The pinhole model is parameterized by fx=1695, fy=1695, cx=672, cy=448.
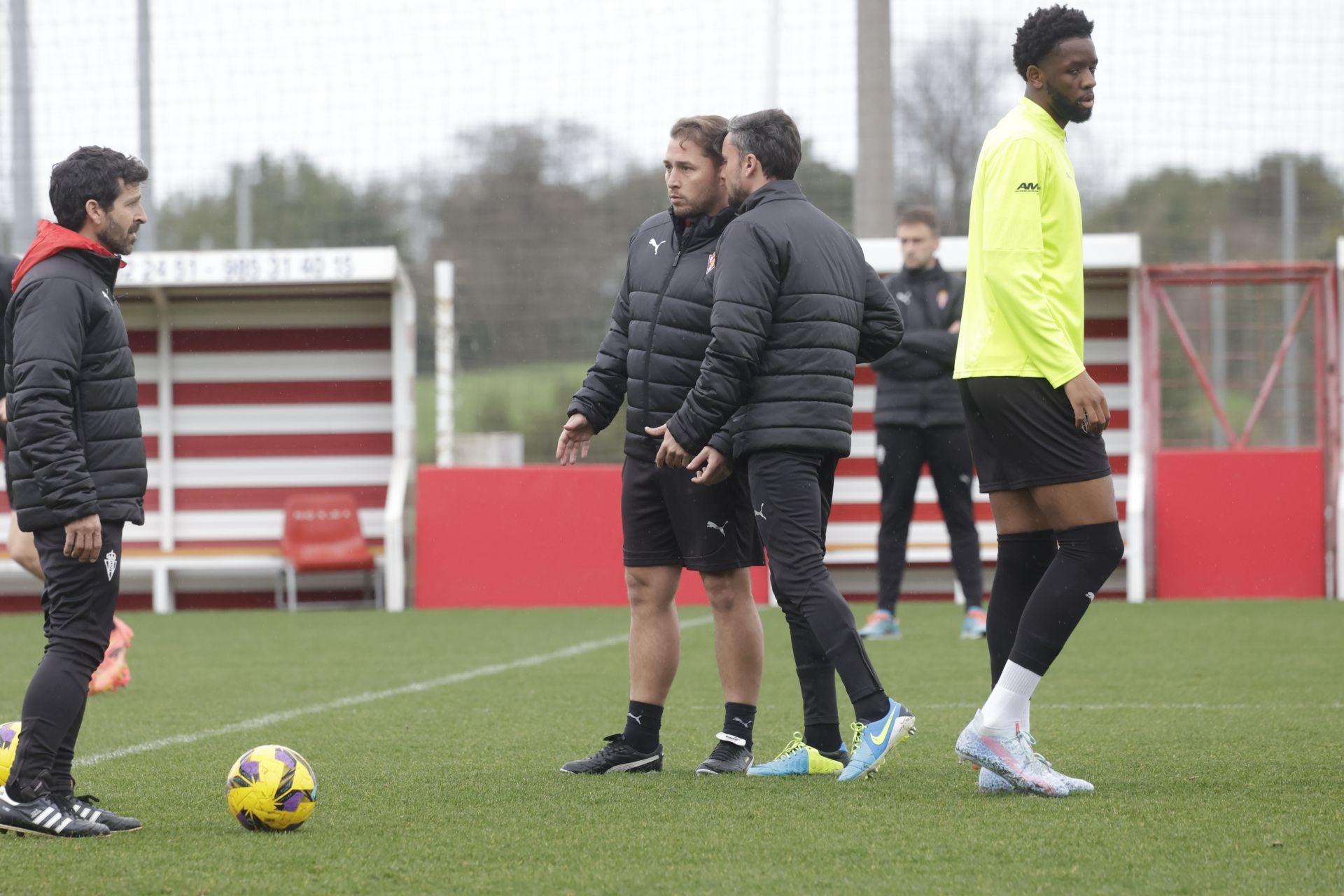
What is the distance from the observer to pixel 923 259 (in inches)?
352

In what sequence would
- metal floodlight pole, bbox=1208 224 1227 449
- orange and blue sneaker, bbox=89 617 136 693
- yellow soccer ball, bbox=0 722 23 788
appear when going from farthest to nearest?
metal floodlight pole, bbox=1208 224 1227 449 → orange and blue sneaker, bbox=89 617 136 693 → yellow soccer ball, bbox=0 722 23 788

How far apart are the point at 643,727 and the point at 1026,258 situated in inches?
66.7

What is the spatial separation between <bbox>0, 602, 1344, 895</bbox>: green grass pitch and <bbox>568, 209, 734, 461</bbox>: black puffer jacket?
40.4 inches

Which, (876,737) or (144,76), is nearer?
(876,737)

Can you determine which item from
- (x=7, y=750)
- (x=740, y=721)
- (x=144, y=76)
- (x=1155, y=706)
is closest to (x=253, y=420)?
(x=144, y=76)

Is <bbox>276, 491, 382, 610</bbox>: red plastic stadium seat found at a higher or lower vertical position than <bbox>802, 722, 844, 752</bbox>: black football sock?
lower

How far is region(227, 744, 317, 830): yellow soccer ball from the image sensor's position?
3.87 metres

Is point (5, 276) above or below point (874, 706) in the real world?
above

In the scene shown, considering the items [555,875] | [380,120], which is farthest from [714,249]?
[380,120]

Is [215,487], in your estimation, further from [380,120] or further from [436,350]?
[380,120]

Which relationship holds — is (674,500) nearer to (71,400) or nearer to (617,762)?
(617,762)

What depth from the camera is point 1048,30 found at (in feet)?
13.8

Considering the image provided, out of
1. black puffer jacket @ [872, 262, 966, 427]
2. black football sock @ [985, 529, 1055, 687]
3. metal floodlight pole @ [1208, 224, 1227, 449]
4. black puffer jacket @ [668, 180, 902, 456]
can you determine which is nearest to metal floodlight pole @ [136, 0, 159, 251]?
black puffer jacket @ [872, 262, 966, 427]

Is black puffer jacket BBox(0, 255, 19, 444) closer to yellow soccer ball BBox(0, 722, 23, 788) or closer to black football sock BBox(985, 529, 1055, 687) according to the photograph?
yellow soccer ball BBox(0, 722, 23, 788)
